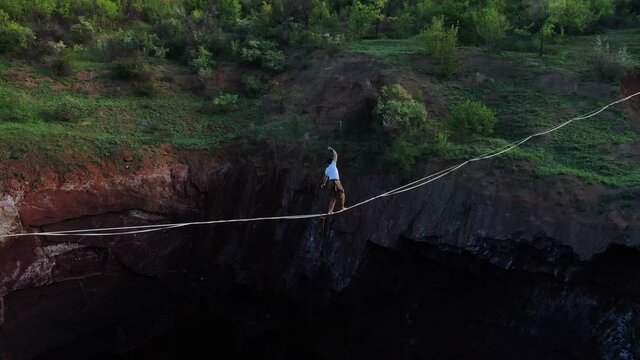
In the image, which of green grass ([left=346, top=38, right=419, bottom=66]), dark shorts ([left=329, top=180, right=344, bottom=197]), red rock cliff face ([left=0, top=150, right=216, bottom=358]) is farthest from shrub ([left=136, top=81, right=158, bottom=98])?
dark shorts ([left=329, top=180, right=344, bottom=197])

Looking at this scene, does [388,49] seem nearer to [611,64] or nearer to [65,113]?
[611,64]

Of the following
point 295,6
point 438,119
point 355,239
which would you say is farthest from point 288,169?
point 295,6

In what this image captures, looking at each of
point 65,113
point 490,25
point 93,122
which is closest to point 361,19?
point 490,25

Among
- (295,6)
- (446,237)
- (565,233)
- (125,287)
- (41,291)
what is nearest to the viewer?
(565,233)

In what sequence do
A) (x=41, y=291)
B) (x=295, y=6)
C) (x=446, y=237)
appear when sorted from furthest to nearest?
1. (x=295, y=6)
2. (x=41, y=291)
3. (x=446, y=237)

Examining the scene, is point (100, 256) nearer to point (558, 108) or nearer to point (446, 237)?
point (446, 237)

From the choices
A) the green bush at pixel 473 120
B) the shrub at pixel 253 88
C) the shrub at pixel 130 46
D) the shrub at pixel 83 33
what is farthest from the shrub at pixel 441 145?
the shrub at pixel 83 33

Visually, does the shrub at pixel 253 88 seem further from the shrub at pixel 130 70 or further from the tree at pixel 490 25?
the tree at pixel 490 25
